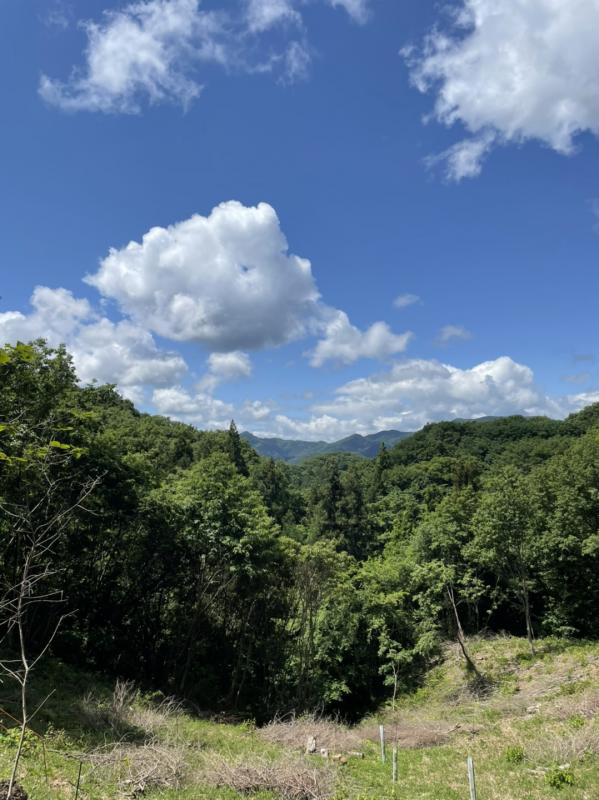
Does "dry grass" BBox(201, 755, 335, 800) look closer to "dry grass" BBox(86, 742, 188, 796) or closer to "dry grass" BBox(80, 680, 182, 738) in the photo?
"dry grass" BBox(86, 742, 188, 796)

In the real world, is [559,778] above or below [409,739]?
above

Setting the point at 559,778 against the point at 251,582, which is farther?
the point at 251,582

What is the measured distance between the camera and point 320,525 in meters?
48.4

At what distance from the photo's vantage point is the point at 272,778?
30.7ft

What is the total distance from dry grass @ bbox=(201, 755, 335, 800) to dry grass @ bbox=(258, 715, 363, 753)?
3981 mm

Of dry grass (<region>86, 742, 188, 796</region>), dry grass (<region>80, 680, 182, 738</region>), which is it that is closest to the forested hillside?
dry grass (<region>80, 680, 182, 738</region>)

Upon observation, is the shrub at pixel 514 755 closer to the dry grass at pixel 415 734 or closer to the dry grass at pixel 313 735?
the dry grass at pixel 415 734

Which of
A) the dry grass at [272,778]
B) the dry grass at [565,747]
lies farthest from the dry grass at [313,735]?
the dry grass at [565,747]

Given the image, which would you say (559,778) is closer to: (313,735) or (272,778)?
(272,778)

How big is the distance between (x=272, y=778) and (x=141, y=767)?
2.55 m

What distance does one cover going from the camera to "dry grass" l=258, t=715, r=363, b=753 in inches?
540

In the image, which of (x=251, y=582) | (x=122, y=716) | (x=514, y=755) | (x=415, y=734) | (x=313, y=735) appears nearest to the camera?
(x=514, y=755)

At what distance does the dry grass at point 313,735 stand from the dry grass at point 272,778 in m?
3.98

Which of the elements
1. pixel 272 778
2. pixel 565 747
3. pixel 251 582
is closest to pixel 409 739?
pixel 565 747
